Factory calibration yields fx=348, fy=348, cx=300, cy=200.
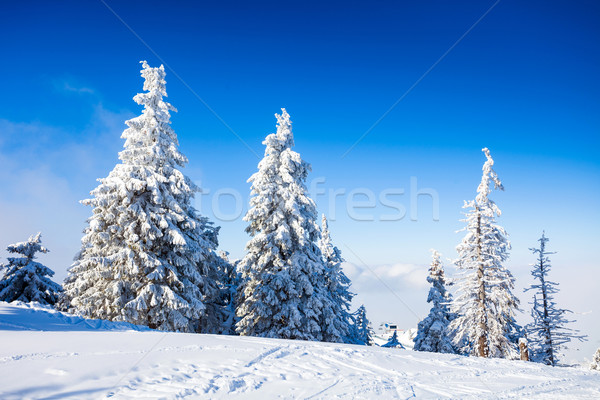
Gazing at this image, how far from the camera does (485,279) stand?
22.0 m

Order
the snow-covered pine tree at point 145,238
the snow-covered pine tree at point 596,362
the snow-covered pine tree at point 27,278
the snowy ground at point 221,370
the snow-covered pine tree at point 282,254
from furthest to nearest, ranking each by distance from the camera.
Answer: the snow-covered pine tree at point 596,362
the snow-covered pine tree at point 27,278
the snow-covered pine tree at point 282,254
the snow-covered pine tree at point 145,238
the snowy ground at point 221,370

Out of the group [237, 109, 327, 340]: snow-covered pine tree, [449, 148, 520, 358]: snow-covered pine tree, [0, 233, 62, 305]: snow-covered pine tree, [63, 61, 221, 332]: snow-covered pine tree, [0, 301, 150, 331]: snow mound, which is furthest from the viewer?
[0, 233, 62, 305]: snow-covered pine tree

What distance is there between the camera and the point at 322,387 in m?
6.23

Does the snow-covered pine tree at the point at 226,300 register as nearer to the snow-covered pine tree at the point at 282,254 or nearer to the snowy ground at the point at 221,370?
the snow-covered pine tree at the point at 282,254

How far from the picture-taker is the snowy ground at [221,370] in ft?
17.6

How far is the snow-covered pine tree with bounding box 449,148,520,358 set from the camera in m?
21.7

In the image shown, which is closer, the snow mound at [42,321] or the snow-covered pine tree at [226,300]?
the snow mound at [42,321]

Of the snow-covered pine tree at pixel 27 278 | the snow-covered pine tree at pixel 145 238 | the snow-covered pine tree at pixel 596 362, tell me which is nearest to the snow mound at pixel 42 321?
the snow-covered pine tree at pixel 145 238

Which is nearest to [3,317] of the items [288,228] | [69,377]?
[69,377]

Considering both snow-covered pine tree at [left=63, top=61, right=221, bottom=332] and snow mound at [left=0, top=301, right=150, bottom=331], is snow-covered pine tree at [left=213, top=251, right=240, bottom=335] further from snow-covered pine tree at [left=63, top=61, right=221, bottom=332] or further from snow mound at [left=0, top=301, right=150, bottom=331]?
snow mound at [left=0, top=301, right=150, bottom=331]

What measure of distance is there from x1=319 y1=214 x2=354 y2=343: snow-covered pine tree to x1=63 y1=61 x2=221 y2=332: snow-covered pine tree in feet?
23.1

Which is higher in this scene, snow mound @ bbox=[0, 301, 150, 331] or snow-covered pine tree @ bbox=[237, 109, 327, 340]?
snow-covered pine tree @ bbox=[237, 109, 327, 340]

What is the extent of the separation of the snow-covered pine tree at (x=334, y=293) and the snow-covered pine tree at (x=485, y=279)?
26.0 feet

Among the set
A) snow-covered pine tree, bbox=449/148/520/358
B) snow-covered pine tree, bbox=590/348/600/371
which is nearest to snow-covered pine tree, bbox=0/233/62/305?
snow-covered pine tree, bbox=449/148/520/358
